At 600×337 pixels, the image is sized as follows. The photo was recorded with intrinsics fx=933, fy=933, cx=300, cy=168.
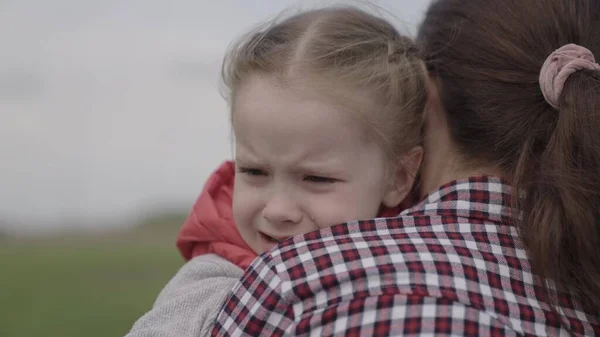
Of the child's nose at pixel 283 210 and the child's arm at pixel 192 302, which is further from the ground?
the child's nose at pixel 283 210

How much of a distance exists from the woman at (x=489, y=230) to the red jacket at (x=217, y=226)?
40 cm

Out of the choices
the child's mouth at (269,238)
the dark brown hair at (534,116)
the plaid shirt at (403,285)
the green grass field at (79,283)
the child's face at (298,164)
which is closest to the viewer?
the plaid shirt at (403,285)

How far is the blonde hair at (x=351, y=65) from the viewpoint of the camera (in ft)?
6.37

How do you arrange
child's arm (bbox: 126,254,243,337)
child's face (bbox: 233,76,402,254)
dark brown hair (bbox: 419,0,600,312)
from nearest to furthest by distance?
dark brown hair (bbox: 419,0,600,312) < child's arm (bbox: 126,254,243,337) < child's face (bbox: 233,76,402,254)

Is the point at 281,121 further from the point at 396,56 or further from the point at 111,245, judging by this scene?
the point at 111,245

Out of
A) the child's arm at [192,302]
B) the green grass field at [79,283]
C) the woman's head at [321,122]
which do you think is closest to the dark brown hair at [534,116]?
the woman's head at [321,122]

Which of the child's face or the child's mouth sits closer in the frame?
the child's face

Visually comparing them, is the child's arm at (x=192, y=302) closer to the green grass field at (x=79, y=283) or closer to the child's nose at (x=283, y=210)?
the child's nose at (x=283, y=210)

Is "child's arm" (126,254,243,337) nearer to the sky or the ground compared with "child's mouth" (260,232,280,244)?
nearer to the ground

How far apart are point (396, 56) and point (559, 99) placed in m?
0.44

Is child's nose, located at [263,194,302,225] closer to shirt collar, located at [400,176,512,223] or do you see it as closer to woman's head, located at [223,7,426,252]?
woman's head, located at [223,7,426,252]

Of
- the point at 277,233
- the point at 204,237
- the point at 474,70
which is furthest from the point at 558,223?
the point at 204,237

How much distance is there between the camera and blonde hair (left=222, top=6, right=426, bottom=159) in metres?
1.94

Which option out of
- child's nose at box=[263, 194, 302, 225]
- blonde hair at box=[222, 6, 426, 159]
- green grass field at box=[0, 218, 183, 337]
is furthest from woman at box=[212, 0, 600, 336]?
green grass field at box=[0, 218, 183, 337]
